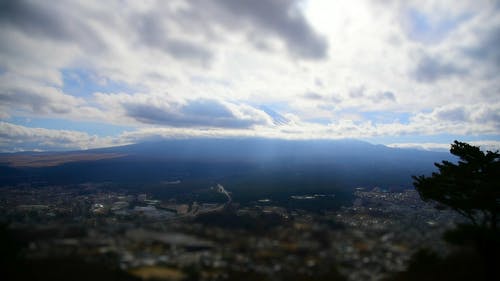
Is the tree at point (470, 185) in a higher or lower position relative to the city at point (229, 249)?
higher

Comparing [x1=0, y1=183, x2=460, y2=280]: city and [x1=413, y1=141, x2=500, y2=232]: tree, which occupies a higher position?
[x1=413, y1=141, x2=500, y2=232]: tree

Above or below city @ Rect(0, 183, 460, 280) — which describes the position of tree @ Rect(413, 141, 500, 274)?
above

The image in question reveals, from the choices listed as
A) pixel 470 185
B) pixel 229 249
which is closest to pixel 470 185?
pixel 470 185

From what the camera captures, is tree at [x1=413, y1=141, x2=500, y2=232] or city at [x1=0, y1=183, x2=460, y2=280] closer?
city at [x1=0, y1=183, x2=460, y2=280]

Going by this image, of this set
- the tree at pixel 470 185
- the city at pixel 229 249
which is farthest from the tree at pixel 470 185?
the city at pixel 229 249

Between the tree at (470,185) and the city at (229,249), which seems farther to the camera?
the tree at (470,185)

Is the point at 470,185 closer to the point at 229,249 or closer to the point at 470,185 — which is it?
the point at 470,185

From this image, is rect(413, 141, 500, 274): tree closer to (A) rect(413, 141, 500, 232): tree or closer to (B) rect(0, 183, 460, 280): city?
(A) rect(413, 141, 500, 232): tree

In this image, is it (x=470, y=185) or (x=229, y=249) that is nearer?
(x=229, y=249)

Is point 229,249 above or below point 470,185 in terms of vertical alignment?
below

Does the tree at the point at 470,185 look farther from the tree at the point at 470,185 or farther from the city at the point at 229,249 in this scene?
the city at the point at 229,249

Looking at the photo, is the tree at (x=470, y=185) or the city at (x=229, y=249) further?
the tree at (x=470, y=185)

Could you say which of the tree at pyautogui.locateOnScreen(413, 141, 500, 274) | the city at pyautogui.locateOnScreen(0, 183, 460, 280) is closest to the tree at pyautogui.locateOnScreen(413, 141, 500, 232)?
the tree at pyautogui.locateOnScreen(413, 141, 500, 274)

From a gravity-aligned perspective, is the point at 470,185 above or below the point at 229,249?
above
